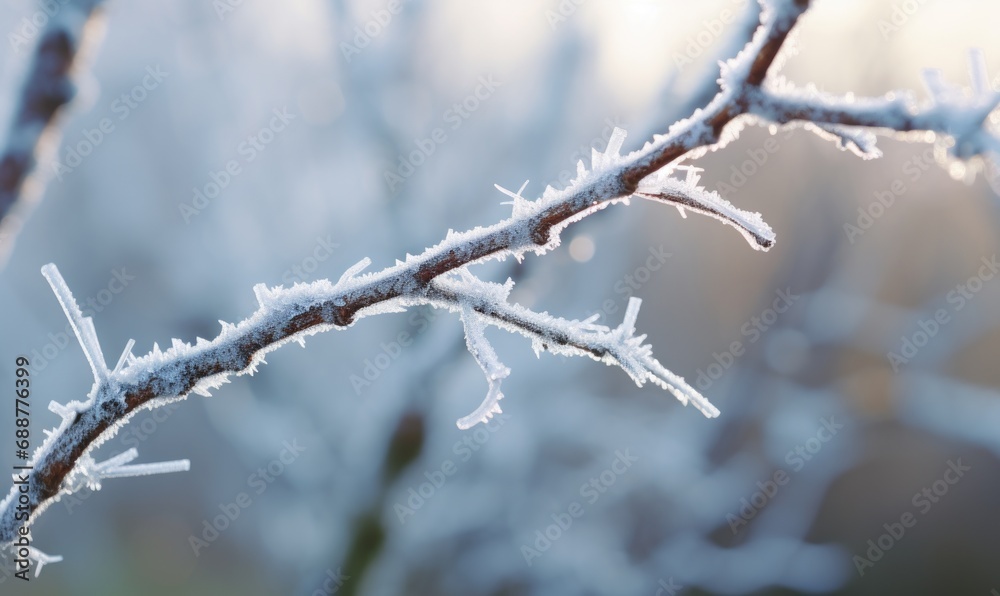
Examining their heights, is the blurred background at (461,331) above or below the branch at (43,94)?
above

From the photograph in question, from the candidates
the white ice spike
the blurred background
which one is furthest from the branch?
the blurred background

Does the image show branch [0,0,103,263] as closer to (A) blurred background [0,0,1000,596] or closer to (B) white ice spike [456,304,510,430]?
(B) white ice spike [456,304,510,430]

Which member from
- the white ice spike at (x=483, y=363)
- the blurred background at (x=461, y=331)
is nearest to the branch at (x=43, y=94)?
the white ice spike at (x=483, y=363)

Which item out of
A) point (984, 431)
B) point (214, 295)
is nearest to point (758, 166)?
point (984, 431)

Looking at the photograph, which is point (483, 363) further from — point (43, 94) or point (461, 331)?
point (461, 331)

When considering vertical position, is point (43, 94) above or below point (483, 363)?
above

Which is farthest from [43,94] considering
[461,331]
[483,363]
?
[461,331]

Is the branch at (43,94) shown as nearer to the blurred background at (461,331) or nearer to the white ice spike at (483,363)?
the white ice spike at (483,363)
